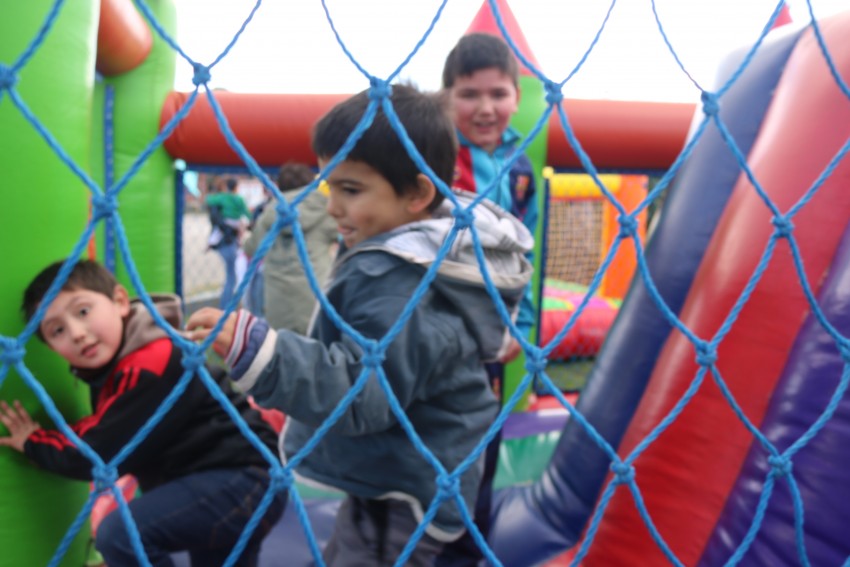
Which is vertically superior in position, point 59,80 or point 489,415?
point 59,80

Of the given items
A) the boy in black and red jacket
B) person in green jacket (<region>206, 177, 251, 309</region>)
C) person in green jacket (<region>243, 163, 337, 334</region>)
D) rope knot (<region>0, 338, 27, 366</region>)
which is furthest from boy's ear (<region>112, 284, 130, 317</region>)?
person in green jacket (<region>206, 177, 251, 309</region>)

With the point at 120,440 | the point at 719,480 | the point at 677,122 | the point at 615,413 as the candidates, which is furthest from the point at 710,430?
the point at 677,122

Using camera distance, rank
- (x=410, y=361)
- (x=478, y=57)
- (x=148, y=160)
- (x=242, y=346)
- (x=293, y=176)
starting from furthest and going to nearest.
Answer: (x=148, y=160), (x=293, y=176), (x=478, y=57), (x=410, y=361), (x=242, y=346)

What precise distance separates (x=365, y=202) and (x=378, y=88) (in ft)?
0.66

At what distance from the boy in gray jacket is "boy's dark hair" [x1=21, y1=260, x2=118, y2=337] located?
28cm

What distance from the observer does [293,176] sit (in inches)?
71.2

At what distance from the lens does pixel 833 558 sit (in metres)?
0.63

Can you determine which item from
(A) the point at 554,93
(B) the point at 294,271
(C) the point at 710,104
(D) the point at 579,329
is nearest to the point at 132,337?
(A) the point at 554,93

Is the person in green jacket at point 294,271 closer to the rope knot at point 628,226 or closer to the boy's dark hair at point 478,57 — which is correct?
the boy's dark hair at point 478,57

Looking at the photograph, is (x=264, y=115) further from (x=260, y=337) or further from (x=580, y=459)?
(x=260, y=337)

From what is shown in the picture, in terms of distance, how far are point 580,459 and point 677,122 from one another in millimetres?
1318

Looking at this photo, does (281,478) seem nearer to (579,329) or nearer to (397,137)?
(397,137)

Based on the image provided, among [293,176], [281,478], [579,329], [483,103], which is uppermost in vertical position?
[483,103]

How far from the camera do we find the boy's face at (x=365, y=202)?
2.08ft
